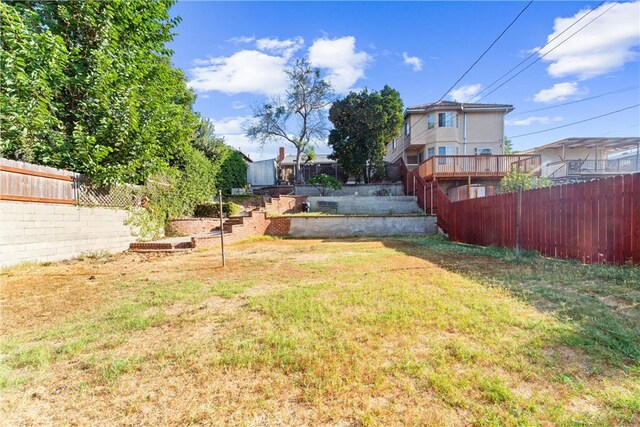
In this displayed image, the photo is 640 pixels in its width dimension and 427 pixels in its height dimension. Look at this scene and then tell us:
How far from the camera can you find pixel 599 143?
20.4 m

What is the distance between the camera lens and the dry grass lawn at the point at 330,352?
5.93ft

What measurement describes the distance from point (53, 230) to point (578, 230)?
11594mm

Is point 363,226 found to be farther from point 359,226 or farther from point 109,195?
point 109,195

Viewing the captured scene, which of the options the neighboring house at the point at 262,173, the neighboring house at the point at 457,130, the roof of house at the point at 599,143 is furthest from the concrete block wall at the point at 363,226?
the roof of house at the point at 599,143

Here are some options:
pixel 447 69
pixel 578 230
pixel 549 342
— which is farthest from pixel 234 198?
pixel 549 342

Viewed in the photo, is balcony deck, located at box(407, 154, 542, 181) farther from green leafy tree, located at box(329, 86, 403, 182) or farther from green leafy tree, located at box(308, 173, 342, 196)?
green leafy tree, located at box(308, 173, 342, 196)

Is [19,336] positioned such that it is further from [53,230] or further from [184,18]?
[184,18]

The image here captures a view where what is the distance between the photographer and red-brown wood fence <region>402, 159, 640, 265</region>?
16.5 ft

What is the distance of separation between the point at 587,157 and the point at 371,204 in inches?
695

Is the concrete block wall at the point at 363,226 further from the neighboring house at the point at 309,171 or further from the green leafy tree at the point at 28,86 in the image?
the neighboring house at the point at 309,171

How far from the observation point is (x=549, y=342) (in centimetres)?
259

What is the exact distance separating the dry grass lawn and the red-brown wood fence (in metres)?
0.63

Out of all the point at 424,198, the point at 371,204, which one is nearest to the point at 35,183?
the point at 371,204

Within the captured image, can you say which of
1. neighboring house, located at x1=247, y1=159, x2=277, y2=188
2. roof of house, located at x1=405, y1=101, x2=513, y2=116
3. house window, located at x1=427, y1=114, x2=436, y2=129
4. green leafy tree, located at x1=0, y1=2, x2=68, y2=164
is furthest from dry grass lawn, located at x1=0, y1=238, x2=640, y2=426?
roof of house, located at x1=405, y1=101, x2=513, y2=116
